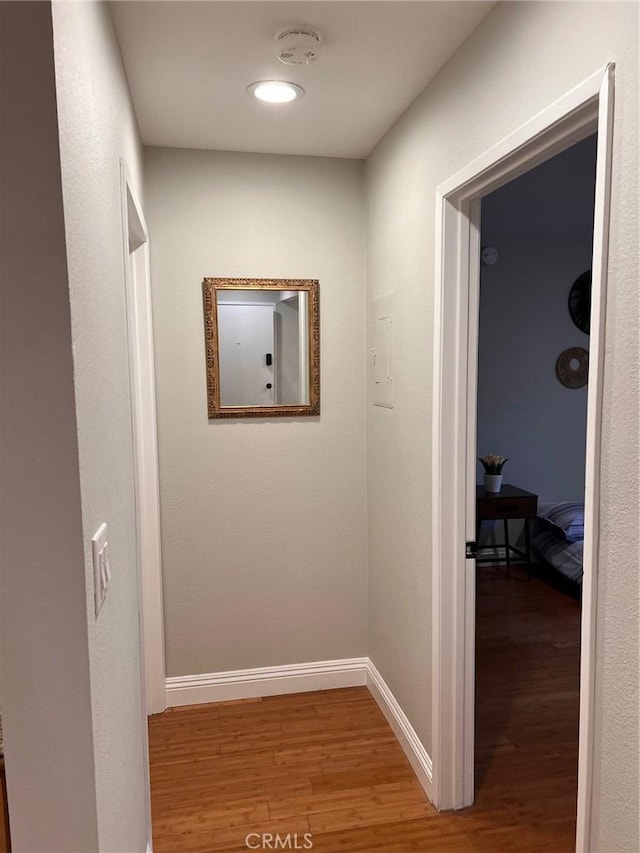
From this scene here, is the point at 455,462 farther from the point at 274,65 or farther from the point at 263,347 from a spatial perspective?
the point at 274,65

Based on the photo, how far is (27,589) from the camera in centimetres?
92

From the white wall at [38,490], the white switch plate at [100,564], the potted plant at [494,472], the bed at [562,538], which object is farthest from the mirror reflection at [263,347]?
the bed at [562,538]

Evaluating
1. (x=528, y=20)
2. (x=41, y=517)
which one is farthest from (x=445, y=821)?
(x=528, y=20)

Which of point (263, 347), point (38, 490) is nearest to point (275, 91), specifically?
point (263, 347)

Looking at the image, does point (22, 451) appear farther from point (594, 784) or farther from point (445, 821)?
point (445, 821)

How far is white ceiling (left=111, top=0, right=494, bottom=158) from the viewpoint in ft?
5.12

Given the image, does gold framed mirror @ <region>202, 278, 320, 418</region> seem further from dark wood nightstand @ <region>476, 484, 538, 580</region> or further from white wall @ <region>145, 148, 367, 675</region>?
dark wood nightstand @ <region>476, 484, 538, 580</region>

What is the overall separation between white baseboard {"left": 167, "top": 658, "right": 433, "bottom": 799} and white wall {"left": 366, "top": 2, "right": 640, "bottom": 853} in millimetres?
159

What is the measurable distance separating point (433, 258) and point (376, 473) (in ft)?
3.49

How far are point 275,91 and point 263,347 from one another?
1059mm

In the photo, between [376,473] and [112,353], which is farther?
[376,473]

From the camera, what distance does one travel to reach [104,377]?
4.00 feet

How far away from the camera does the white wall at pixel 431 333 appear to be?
1.12 m

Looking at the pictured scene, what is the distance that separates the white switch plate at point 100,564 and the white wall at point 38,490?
0.29ft
